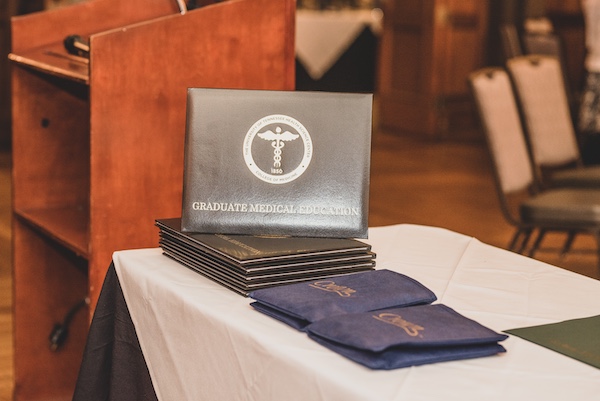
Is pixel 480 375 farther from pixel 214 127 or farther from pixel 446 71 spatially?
pixel 446 71

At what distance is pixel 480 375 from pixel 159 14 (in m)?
1.79

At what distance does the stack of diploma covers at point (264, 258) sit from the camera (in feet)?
4.84

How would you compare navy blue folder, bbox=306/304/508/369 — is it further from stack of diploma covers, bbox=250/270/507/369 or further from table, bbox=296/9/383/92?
table, bbox=296/9/383/92

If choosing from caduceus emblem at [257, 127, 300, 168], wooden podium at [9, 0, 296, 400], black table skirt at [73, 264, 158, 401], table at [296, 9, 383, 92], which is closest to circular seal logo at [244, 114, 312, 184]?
caduceus emblem at [257, 127, 300, 168]

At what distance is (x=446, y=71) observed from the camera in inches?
335

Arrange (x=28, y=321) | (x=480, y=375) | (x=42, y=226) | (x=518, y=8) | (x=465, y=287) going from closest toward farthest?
(x=480, y=375) < (x=465, y=287) < (x=42, y=226) < (x=28, y=321) < (x=518, y=8)

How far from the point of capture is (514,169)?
11.7 ft

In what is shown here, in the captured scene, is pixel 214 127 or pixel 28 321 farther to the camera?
pixel 28 321

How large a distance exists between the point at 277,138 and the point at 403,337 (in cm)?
55

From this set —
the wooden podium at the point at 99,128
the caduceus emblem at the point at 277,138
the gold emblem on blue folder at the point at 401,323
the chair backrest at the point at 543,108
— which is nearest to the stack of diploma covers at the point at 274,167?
the caduceus emblem at the point at 277,138

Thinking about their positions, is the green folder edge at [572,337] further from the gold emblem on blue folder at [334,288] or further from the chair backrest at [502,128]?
the chair backrest at [502,128]

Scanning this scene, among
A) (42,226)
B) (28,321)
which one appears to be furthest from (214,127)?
(28,321)

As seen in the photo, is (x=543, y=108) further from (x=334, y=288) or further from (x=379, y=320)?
(x=379, y=320)

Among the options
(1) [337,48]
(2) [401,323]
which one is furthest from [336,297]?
(1) [337,48]
